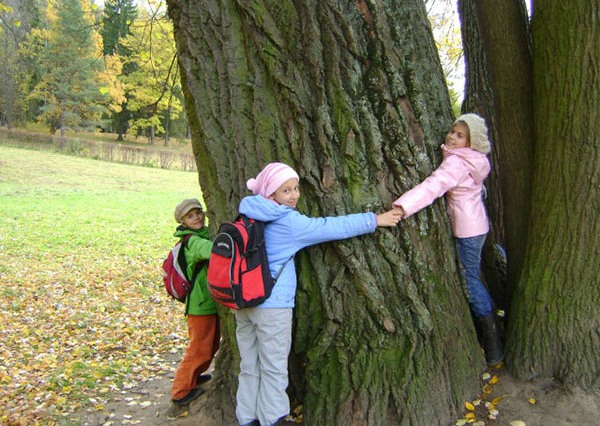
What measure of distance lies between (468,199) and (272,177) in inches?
49.3

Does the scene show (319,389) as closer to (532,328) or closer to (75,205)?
(532,328)

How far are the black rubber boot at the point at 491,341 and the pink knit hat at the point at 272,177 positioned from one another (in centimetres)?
159

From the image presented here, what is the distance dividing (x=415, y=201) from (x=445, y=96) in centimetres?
79

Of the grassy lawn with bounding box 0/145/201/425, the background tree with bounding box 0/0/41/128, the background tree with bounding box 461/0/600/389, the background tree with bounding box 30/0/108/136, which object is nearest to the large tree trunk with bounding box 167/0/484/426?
the background tree with bounding box 461/0/600/389

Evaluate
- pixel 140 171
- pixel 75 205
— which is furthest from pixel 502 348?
pixel 140 171

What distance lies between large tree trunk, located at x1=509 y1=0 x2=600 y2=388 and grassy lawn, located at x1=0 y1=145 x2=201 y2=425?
3.49 meters

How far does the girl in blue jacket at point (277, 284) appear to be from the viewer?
2.96 metres

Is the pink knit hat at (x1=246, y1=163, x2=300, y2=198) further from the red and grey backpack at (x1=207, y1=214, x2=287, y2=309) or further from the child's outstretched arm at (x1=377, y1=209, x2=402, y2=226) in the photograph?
the child's outstretched arm at (x1=377, y1=209, x2=402, y2=226)

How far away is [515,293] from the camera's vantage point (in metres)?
3.46

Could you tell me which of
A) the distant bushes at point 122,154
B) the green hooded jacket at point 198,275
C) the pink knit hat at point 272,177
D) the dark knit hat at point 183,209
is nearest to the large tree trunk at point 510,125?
the pink knit hat at point 272,177

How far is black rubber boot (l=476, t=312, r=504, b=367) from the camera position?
3.50 meters

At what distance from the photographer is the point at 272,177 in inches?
117

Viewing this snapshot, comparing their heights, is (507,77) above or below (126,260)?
above

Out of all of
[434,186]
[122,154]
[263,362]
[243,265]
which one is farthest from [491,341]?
[122,154]
